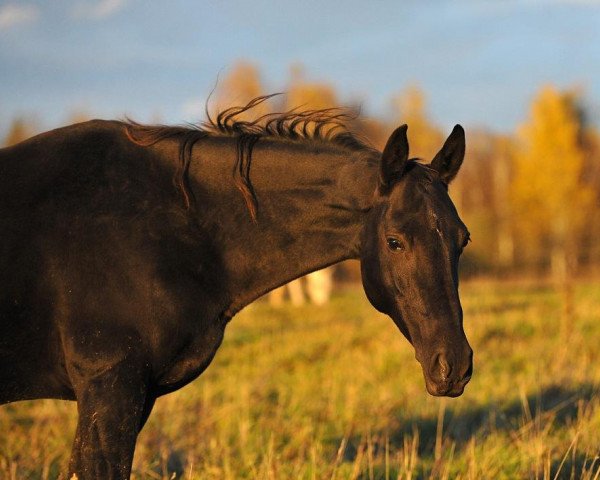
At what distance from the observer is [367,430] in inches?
295

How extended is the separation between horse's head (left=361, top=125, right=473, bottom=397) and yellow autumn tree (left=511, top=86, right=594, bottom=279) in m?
41.6

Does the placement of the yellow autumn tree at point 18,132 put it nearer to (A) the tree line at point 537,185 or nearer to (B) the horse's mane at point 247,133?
(A) the tree line at point 537,185

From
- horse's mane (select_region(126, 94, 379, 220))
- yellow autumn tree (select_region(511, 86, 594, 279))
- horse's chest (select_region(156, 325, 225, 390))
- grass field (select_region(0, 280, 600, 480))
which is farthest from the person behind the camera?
yellow autumn tree (select_region(511, 86, 594, 279))

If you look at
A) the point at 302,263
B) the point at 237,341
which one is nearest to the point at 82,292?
the point at 302,263

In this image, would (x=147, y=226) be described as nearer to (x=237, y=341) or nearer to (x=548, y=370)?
(x=548, y=370)

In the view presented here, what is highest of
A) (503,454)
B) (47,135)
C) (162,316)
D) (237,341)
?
(47,135)

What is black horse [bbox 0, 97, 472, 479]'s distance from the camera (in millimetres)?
3924

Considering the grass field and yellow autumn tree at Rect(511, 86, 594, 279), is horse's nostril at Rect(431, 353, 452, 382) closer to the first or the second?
the grass field

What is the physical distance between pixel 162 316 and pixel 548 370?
7335 millimetres

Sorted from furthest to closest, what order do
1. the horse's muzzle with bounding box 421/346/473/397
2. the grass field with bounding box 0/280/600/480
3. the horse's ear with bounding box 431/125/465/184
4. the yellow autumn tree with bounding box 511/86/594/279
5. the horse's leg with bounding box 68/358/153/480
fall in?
the yellow autumn tree with bounding box 511/86/594/279
the grass field with bounding box 0/280/600/480
the horse's ear with bounding box 431/125/465/184
the horse's leg with bounding box 68/358/153/480
the horse's muzzle with bounding box 421/346/473/397

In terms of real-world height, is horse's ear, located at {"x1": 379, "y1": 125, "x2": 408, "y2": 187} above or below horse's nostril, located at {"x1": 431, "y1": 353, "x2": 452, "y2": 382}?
above

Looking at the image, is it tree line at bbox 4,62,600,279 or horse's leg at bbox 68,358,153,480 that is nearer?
horse's leg at bbox 68,358,153,480

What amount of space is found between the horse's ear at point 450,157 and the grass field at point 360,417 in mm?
1819

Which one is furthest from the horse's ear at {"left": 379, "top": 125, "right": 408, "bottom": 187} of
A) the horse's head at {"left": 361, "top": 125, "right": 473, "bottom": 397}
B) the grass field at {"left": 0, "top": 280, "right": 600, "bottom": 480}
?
the grass field at {"left": 0, "top": 280, "right": 600, "bottom": 480}
